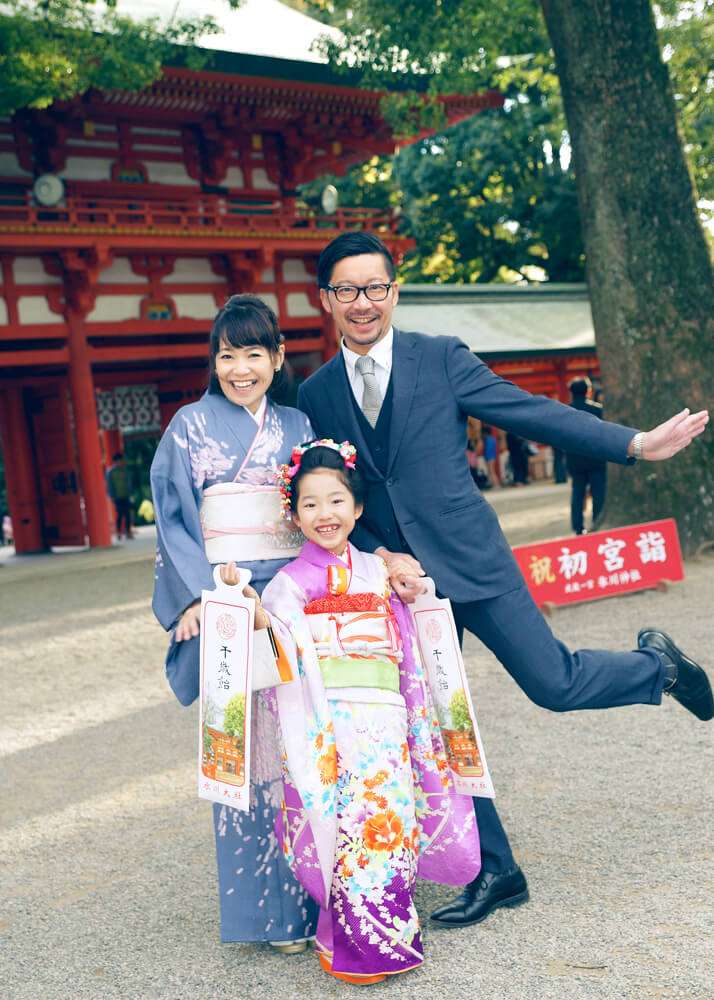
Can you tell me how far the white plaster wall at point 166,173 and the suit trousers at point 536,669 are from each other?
41.2 feet

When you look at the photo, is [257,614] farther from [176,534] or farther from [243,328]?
[243,328]

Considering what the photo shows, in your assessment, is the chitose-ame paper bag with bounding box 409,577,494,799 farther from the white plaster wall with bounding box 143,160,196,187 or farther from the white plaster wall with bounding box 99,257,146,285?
the white plaster wall with bounding box 143,160,196,187

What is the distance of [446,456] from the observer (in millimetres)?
3008

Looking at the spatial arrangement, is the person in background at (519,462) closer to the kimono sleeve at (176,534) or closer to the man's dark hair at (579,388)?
the man's dark hair at (579,388)

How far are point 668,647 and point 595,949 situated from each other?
100cm

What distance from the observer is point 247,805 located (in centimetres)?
267

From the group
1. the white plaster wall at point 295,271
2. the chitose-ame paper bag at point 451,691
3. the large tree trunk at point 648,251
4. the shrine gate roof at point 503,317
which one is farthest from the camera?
the shrine gate roof at point 503,317

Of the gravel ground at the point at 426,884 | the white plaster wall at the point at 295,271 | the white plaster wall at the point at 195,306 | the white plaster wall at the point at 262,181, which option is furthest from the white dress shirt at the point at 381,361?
the white plaster wall at the point at 262,181

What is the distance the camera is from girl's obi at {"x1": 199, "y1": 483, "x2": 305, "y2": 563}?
2957mm

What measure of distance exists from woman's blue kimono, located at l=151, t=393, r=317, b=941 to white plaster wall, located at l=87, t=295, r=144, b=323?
36.6 feet

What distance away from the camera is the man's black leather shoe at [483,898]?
286cm

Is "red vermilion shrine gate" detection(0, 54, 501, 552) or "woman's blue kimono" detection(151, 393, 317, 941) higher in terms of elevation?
"red vermilion shrine gate" detection(0, 54, 501, 552)

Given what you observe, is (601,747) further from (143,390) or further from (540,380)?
(540,380)

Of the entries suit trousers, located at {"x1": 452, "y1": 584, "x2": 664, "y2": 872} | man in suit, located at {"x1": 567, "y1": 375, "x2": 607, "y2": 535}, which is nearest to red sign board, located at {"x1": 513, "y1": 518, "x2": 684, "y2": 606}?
man in suit, located at {"x1": 567, "y1": 375, "x2": 607, "y2": 535}
